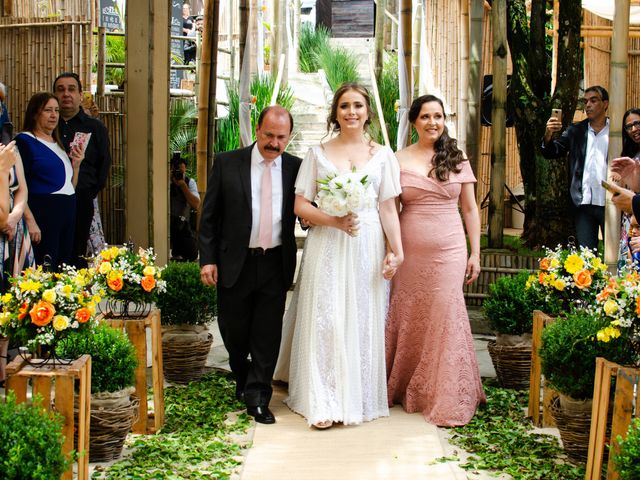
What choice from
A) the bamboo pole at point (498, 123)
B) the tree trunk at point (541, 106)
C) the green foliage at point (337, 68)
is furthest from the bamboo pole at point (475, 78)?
the green foliage at point (337, 68)

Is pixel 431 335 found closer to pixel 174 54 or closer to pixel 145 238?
pixel 145 238

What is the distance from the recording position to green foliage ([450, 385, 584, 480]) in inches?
181

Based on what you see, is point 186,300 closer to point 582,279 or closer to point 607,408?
point 582,279

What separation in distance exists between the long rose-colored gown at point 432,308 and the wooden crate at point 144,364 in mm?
1456

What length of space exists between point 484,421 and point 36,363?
2556mm

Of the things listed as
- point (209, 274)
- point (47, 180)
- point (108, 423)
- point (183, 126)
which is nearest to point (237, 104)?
point (183, 126)

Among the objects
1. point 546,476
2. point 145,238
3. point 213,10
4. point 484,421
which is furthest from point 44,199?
point 546,476

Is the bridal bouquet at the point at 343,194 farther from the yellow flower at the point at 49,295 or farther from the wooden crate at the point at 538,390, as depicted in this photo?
the yellow flower at the point at 49,295

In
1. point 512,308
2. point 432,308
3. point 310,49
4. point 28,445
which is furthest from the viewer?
point 310,49

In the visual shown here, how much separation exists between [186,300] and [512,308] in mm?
2024

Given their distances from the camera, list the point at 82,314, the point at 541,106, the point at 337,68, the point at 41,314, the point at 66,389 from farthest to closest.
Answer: the point at 337,68
the point at 541,106
the point at 82,314
the point at 41,314
the point at 66,389

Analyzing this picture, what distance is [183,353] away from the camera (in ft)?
20.6

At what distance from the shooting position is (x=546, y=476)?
4.54 meters

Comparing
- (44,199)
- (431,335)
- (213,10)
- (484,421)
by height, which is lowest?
(484,421)
